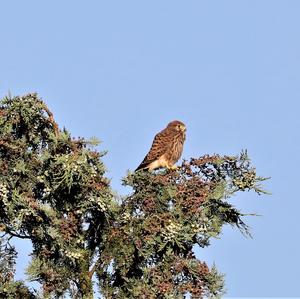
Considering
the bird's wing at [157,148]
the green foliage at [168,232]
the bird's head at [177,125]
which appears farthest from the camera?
the bird's head at [177,125]

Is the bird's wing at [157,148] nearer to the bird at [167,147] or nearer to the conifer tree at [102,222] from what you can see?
the bird at [167,147]

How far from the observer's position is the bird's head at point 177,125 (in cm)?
1530

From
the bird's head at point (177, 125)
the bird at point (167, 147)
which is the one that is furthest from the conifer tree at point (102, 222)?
the bird's head at point (177, 125)

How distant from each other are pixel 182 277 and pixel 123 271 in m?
0.67

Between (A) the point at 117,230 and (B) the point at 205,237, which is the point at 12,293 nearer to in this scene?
(A) the point at 117,230

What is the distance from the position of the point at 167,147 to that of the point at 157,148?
0.61 ft

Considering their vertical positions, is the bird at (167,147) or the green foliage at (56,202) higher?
the bird at (167,147)

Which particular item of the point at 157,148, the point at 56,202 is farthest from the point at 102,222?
the point at 157,148

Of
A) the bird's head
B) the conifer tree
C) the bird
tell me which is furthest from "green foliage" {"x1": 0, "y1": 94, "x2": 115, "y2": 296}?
the bird's head

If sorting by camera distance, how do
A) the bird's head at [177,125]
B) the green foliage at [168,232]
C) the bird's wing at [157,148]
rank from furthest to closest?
the bird's head at [177,125], the bird's wing at [157,148], the green foliage at [168,232]

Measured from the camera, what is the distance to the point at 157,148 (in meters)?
14.7

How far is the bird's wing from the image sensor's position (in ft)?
46.3

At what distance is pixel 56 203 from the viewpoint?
30.9 ft

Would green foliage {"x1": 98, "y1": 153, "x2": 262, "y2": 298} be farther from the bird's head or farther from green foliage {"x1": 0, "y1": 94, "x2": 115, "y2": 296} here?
the bird's head
